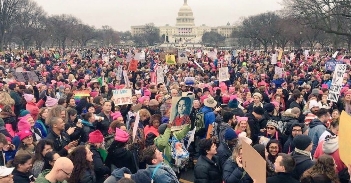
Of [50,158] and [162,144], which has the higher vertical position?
[50,158]

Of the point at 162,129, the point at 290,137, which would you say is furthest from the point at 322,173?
the point at 162,129

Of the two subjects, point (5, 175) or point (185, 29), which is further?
point (185, 29)

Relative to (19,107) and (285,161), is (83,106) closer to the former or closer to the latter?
(19,107)

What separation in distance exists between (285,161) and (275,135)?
2456 millimetres

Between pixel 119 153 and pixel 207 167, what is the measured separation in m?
→ 1.26

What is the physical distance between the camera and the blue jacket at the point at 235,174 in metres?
5.64

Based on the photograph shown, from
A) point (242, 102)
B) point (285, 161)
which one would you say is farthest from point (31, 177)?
point (242, 102)

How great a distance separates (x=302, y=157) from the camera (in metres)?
5.84

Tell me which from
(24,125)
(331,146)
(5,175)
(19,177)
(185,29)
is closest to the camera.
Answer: (5,175)

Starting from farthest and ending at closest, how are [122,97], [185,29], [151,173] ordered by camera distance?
[185,29]
[122,97]
[151,173]

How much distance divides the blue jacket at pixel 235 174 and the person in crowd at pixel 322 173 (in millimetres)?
691

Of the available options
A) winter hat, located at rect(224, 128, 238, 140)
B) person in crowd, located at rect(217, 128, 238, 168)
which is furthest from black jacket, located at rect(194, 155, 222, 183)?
winter hat, located at rect(224, 128, 238, 140)

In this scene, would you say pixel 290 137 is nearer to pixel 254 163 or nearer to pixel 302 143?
pixel 302 143

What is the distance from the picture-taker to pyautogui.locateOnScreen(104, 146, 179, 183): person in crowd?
5.06 metres
